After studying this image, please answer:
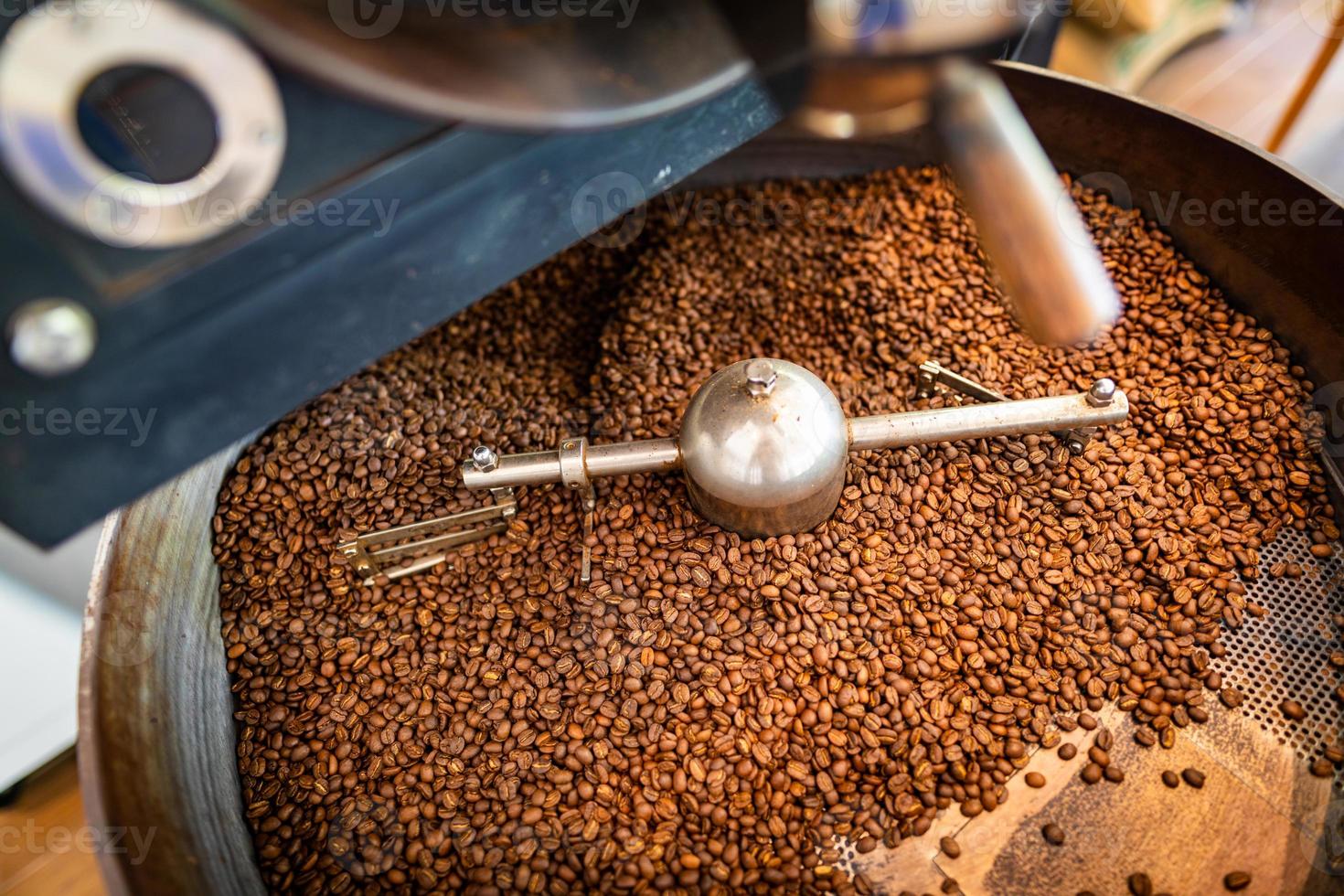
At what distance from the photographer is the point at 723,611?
1.32 meters

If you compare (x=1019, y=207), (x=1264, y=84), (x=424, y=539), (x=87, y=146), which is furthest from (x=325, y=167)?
(x=1264, y=84)

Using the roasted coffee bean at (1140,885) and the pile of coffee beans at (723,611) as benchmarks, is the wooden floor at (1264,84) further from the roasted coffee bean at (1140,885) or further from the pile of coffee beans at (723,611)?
the roasted coffee bean at (1140,885)

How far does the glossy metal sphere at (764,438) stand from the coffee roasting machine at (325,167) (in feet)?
1.37

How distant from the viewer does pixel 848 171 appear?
1.90 m

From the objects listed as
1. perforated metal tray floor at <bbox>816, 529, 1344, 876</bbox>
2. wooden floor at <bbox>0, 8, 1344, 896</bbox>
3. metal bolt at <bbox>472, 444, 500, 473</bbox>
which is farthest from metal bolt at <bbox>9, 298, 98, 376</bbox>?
wooden floor at <bbox>0, 8, 1344, 896</bbox>

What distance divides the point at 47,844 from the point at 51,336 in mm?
1713

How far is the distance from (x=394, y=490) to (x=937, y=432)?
913 millimetres

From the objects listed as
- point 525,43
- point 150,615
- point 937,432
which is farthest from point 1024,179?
point 150,615

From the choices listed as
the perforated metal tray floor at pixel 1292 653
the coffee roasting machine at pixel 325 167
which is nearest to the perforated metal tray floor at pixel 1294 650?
the perforated metal tray floor at pixel 1292 653

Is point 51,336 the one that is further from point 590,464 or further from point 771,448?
point 771,448

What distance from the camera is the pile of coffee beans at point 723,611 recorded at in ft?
3.94

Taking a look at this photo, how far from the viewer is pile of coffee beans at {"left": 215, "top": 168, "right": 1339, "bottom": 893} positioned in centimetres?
120

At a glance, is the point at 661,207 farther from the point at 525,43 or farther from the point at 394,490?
the point at 525,43

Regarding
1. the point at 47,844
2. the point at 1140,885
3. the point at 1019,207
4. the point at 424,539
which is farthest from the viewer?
the point at 47,844
